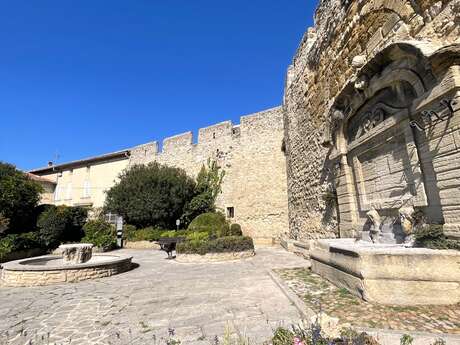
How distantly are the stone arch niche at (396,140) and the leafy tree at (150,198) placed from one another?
11.9 metres

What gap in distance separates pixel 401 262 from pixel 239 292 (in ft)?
8.04

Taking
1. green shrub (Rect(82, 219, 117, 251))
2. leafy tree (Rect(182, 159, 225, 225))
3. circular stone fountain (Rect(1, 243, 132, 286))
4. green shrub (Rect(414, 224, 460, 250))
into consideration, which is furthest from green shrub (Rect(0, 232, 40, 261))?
green shrub (Rect(414, 224, 460, 250))

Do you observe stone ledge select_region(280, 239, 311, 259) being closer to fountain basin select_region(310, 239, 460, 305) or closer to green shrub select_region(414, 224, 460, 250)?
green shrub select_region(414, 224, 460, 250)

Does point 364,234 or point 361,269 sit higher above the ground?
point 364,234

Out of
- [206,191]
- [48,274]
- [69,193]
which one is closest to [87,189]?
[69,193]

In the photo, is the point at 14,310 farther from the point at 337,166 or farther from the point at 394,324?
the point at 337,166

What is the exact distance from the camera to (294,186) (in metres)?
10.9

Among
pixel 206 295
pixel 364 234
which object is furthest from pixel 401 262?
pixel 206 295

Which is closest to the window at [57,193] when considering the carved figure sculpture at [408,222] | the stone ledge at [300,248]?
the stone ledge at [300,248]

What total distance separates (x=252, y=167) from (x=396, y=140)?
1209 centimetres

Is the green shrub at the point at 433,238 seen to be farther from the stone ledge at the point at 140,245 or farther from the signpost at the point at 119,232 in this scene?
the signpost at the point at 119,232

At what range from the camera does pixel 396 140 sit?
14.5ft

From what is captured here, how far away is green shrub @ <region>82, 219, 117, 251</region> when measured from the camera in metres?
13.3

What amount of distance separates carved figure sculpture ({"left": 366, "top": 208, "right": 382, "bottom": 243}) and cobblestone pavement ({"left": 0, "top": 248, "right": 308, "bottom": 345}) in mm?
A: 2035
